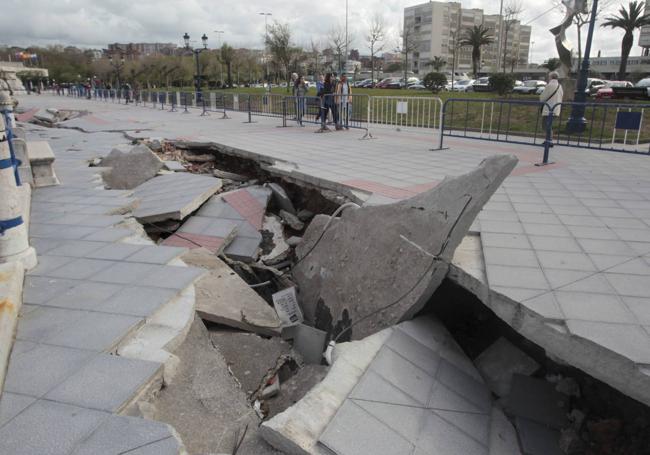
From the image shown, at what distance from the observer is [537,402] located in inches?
117

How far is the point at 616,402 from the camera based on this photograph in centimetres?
279

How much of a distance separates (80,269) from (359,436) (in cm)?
269

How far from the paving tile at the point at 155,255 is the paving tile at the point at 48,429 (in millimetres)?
1814

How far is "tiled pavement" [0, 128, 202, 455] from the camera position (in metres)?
2.02

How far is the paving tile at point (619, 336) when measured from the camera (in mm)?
2408

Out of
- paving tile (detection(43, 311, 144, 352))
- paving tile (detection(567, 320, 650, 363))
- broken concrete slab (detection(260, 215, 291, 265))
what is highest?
paving tile (detection(567, 320, 650, 363))

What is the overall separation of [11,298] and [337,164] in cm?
618

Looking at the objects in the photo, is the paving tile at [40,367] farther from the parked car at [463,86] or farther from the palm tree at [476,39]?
the palm tree at [476,39]

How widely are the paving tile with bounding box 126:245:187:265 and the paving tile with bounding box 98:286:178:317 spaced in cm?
56

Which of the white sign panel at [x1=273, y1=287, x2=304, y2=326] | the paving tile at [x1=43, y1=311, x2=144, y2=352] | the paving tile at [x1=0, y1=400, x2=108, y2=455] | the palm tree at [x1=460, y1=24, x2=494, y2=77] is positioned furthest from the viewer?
the palm tree at [x1=460, y1=24, x2=494, y2=77]

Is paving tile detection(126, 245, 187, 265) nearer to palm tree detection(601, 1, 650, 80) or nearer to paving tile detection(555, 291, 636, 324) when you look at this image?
paving tile detection(555, 291, 636, 324)

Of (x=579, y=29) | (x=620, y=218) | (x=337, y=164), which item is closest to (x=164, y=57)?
(x=579, y=29)

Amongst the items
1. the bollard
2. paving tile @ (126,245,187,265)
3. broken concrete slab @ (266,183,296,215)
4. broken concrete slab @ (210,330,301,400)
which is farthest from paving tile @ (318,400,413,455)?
broken concrete slab @ (266,183,296,215)

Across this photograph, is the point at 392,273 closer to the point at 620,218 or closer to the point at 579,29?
the point at 620,218
